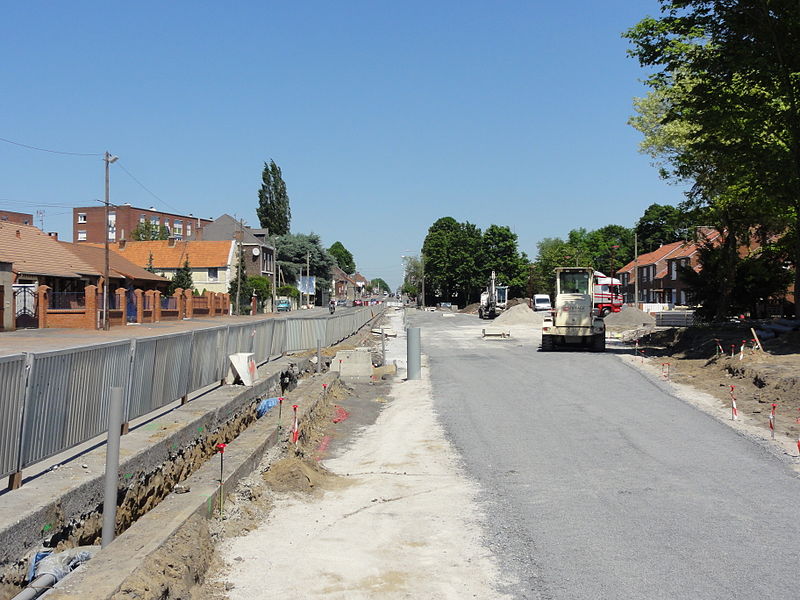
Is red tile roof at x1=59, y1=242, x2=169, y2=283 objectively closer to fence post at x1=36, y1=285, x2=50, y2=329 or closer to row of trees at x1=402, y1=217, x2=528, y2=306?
fence post at x1=36, y1=285, x2=50, y2=329

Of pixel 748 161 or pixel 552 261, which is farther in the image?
pixel 552 261

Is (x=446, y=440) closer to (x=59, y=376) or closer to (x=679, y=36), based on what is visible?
(x=59, y=376)

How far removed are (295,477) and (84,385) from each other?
2.83 metres

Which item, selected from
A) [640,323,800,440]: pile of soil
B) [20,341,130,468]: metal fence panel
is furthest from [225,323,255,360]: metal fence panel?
[640,323,800,440]: pile of soil

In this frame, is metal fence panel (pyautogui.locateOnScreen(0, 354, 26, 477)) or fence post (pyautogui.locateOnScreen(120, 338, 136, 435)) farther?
fence post (pyautogui.locateOnScreen(120, 338, 136, 435))

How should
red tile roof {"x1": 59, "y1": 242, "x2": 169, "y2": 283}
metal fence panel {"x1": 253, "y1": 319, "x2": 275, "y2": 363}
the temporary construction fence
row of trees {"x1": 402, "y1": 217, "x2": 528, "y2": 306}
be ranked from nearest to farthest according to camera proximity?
1. the temporary construction fence
2. metal fence panel {"x1": 253, "y1": 319, "x2": 275, "y2": 363}
3. red tile roof {"x1": 59, "y1": 242, "x2": 169, "y2": 283}
4. row of trees {"x1": 402, "y1": 217, "x2": 528, "y2": 306}

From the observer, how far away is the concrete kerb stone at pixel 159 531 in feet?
15.7

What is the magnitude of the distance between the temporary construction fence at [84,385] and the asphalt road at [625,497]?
4.82 meters

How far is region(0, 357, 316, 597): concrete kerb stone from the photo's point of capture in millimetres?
6336

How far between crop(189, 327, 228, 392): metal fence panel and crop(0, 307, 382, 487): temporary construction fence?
0.06ft

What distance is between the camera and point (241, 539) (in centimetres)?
701

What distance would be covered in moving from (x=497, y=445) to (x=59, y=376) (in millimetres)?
6482

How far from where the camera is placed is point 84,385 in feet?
29.5

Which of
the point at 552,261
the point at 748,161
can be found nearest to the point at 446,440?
the point at 748,161
